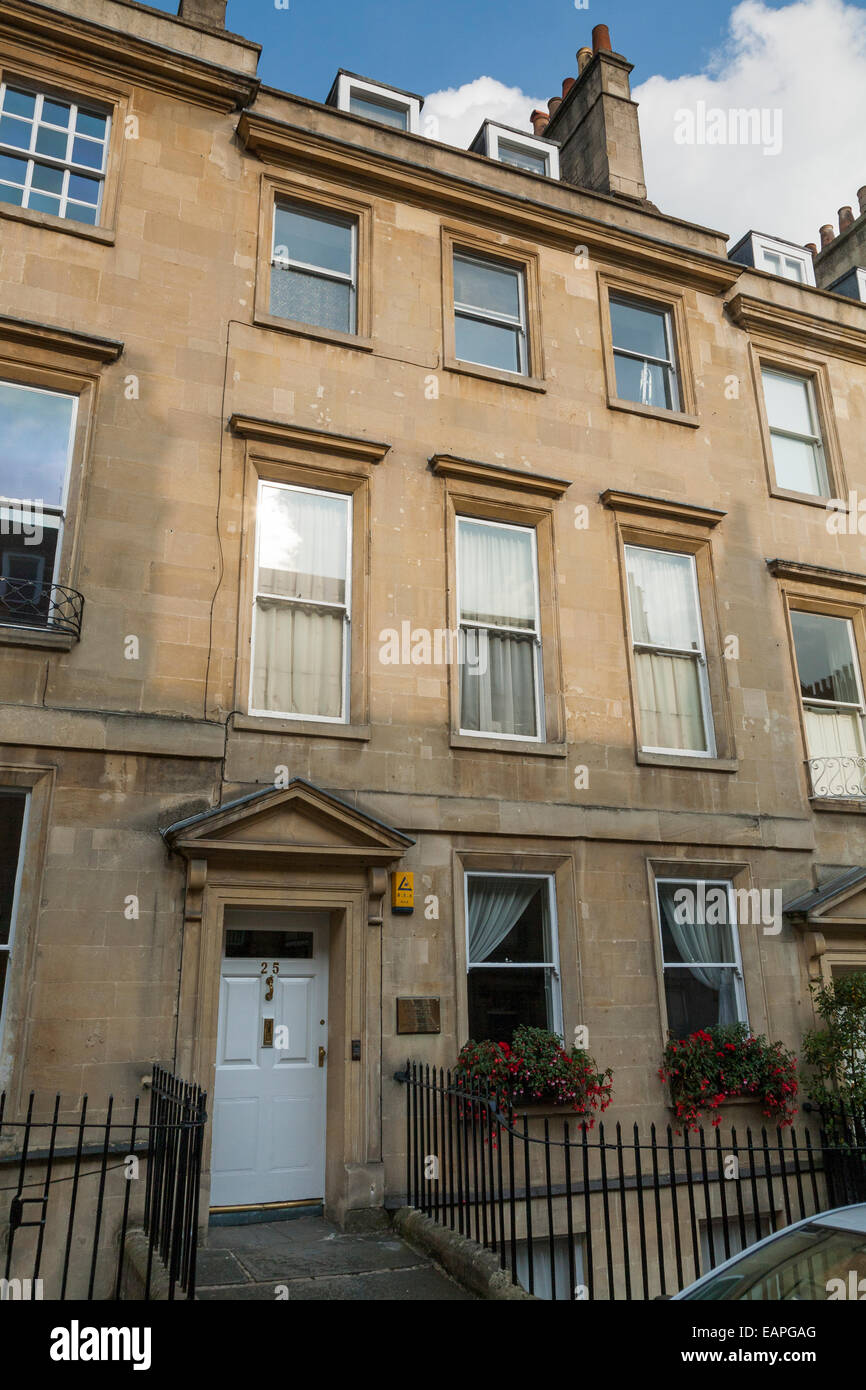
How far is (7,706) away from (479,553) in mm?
5239

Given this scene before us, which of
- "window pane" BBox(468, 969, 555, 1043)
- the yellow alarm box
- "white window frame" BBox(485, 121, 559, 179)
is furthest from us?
"white window frame" BBox(485, 121, 559, 179)

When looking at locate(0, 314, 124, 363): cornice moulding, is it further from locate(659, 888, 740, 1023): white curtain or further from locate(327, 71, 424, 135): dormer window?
locate(659, 888, 740, 1023): white curtain

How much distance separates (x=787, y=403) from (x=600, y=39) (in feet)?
20.0

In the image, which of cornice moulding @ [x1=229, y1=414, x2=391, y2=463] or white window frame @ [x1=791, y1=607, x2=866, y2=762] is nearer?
cornice moulding @ [x1=229, y1=414, x2=391, y2=463]

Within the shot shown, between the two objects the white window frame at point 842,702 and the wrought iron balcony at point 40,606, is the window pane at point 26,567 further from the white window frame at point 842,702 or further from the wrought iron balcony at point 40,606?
the white window frame at point 842,702

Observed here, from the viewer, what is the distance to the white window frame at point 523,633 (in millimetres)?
10117

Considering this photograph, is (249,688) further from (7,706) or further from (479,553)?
(479,553)

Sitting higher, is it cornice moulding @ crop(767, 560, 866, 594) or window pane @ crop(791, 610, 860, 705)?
cornice moulding @ crop(767, 560, 866, 594)

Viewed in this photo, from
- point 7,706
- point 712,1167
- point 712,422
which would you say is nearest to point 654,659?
point 712,422

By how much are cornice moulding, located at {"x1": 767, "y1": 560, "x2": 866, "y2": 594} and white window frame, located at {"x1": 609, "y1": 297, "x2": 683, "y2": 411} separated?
2506 millimetres

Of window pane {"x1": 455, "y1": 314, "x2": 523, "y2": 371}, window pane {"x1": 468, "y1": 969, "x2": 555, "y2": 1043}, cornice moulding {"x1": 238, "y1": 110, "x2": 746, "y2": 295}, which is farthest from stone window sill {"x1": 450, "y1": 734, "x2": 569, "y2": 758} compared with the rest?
cornice moulding {"x1": 238, "y1": 110, "x2": 746, "y2": 295}

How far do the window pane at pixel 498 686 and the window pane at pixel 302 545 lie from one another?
162cm

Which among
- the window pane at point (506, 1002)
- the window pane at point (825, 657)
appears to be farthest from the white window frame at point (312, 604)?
the window pane at point (825, 657)

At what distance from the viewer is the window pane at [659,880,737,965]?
1024cm
